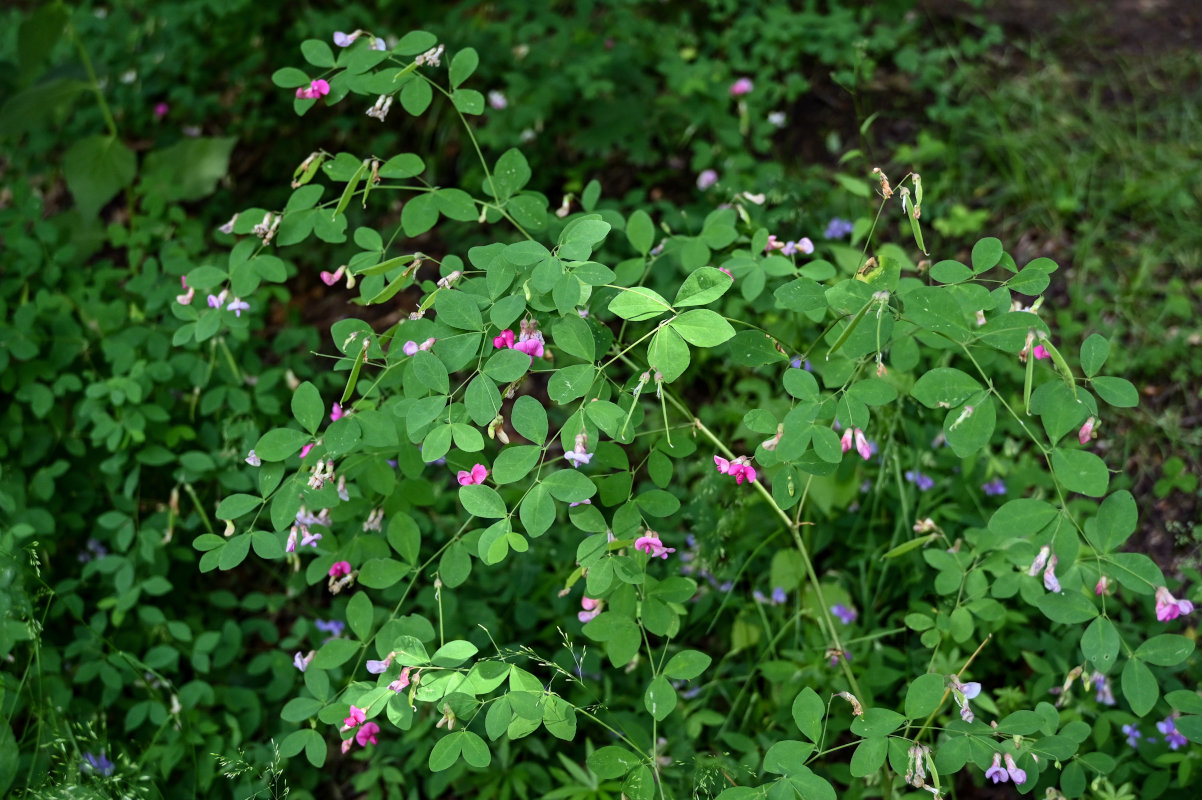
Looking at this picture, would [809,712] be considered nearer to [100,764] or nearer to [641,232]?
[641,232]

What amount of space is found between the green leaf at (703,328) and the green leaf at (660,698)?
66 cm

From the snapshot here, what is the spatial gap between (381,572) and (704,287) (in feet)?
2.65

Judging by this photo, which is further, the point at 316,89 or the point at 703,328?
the point at 316,89

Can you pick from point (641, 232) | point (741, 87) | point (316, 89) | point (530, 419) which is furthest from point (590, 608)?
point (741, 87)

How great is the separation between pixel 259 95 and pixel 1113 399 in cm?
337

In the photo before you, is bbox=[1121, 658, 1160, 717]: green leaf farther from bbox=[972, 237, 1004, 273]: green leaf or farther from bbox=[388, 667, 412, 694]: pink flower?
bbox=[388, 667, 412, 694]: pink flower

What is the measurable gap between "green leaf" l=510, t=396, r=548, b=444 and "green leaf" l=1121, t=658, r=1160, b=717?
1.07 m

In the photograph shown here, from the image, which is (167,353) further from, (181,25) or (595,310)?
(181,25)

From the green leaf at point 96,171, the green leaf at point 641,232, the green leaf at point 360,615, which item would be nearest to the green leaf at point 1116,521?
the green leaf at point 641,232

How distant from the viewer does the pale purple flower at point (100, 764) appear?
201 centimetres

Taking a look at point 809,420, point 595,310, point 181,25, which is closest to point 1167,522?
point 809,420

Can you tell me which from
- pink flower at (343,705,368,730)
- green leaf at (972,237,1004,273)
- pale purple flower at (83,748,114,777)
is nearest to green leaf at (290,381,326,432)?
pink flower at (343,705,368,730)

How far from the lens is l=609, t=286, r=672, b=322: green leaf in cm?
147

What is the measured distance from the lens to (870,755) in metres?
1.58
